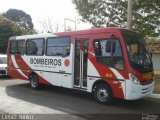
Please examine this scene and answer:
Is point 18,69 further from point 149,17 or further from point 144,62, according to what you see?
point 149,17

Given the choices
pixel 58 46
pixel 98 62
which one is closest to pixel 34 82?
pixel 58 46

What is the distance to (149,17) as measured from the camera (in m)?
17.6

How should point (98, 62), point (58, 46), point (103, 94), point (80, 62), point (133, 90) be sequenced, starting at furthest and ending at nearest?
point (58, 46) < point (80, 62) < point (98, 62) < point (103, 94) < point (133, 90)

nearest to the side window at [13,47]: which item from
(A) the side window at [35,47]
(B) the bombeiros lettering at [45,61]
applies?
(A) the side window at [35,47]

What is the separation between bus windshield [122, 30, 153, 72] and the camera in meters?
9.88

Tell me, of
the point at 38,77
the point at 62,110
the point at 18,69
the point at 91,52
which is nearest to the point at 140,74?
the point at 91,52

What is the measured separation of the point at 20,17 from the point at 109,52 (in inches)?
1905

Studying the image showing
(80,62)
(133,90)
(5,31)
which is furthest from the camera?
(5,31)

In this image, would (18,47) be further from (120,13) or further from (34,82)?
(120,13)

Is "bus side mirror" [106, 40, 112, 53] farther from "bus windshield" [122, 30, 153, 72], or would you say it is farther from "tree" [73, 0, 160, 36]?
"tree" [73, 0, 160, 36]

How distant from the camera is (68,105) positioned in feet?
33.8

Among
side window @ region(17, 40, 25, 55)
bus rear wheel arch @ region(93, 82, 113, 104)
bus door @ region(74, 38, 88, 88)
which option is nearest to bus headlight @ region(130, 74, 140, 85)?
bus rear wheel arch @ region(93, 82, 113, 104)

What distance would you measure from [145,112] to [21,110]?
4114 millimetres

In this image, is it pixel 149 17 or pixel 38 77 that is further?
pixel 149 17
